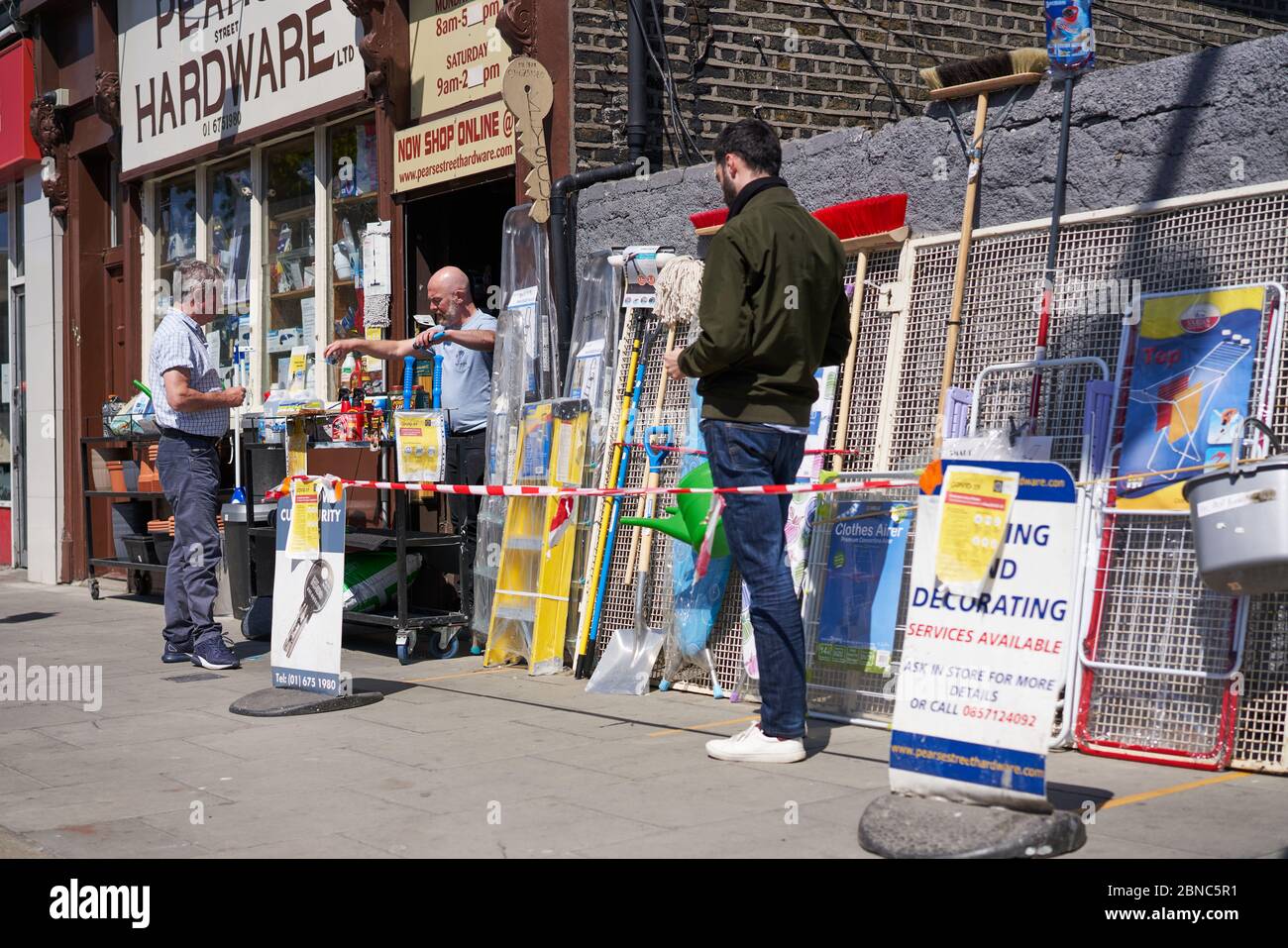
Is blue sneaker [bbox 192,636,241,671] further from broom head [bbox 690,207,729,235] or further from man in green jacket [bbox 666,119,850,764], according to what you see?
man in green jacket [bbox 666,119,850,764]

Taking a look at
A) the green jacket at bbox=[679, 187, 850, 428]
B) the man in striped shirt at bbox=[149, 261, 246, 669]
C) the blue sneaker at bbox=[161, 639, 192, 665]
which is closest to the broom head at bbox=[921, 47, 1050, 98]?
the green jacket at bbox=[679, 187, 850, 428]

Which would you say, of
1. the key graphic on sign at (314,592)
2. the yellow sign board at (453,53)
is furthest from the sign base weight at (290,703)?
the yellow sign board at (453,53)

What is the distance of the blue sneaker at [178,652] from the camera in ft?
27.3

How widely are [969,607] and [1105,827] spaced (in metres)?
0.80

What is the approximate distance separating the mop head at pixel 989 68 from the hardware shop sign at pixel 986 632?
2667 mm

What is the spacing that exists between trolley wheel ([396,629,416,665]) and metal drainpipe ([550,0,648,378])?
1721mm

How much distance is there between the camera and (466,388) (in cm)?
871

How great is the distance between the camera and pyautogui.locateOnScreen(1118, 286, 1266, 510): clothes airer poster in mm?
5164

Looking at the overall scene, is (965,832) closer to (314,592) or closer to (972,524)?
(972,524)

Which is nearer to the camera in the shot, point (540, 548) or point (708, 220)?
point (708, 220)

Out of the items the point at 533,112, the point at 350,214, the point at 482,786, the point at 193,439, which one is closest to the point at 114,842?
the point at 482,786

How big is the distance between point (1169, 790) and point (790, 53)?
6.25 meters
